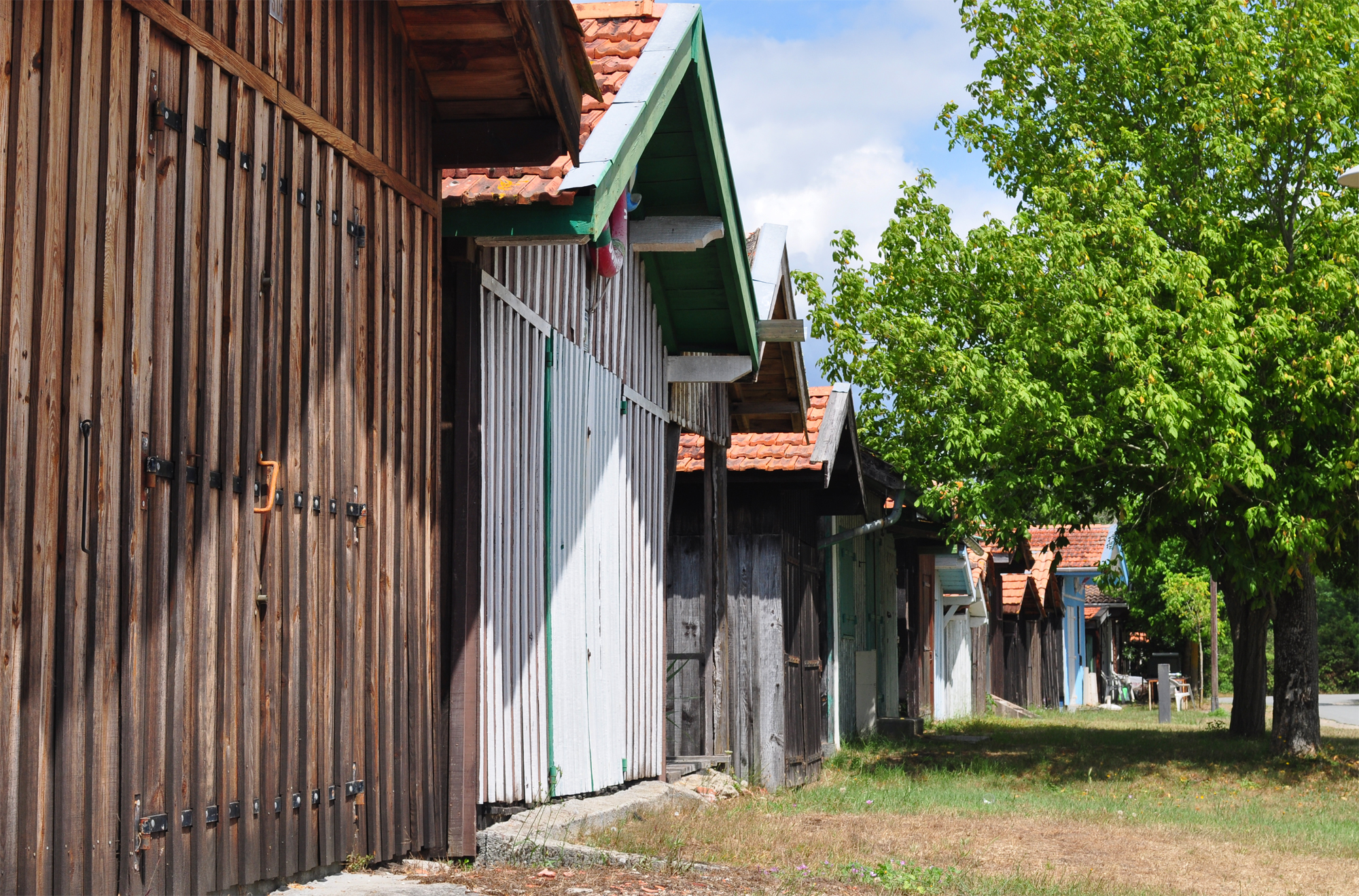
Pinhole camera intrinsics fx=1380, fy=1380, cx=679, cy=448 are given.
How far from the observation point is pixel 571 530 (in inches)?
344

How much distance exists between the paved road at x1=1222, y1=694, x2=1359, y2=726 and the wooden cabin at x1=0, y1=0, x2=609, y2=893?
27.3 meters

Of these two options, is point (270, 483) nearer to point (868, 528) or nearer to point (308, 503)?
point (308, 503)

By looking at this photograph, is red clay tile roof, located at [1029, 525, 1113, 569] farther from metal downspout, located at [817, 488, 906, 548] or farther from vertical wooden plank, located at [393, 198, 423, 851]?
vertical wooden plank, located at [393, 198, 423, 851]

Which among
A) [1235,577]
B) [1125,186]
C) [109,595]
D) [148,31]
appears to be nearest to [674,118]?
[148,31]

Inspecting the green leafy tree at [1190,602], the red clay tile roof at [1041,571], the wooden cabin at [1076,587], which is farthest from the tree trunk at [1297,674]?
the green leafy tree at [1190,602]

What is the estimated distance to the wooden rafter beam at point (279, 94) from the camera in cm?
447

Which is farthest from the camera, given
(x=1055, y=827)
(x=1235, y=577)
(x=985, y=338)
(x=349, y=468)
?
(x=985, y=338)

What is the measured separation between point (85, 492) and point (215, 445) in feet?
2.57

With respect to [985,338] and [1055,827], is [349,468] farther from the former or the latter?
[985,338]

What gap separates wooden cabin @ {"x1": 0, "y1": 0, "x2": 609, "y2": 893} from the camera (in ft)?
12.6

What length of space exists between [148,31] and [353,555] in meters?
2.36

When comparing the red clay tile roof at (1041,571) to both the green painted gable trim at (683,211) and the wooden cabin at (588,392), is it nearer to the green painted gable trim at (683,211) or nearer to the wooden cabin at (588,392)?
the wooden cabin at (588,392)

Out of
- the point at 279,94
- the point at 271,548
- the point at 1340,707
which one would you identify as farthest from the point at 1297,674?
the point at 1340,707

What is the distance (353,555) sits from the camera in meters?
5.89
